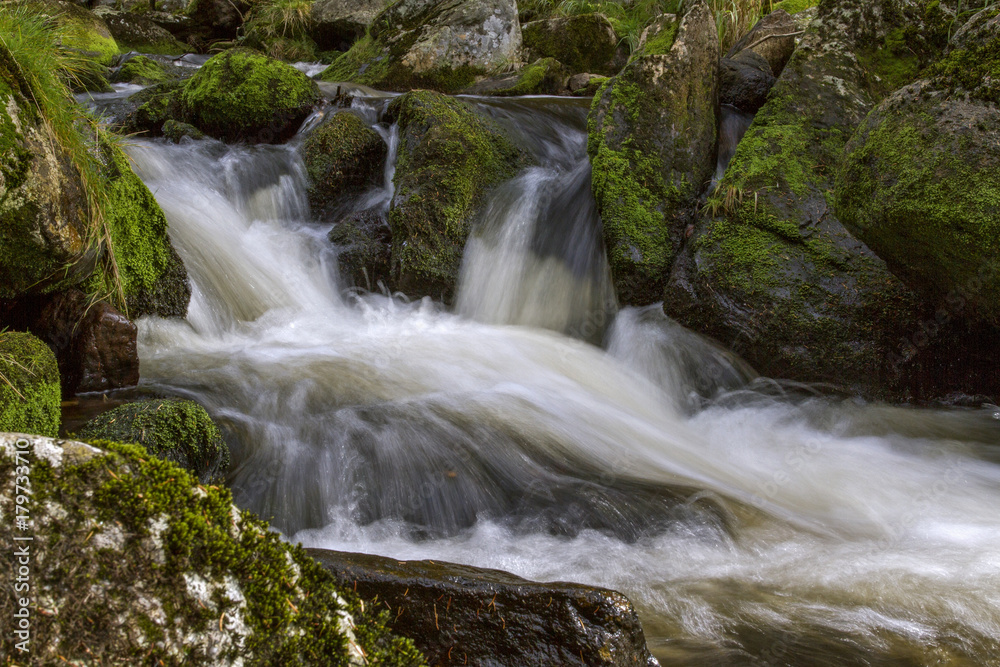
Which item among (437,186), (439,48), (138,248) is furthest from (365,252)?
(439,48)

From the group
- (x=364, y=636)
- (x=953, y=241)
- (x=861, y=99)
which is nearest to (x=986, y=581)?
(x=953, y=241)

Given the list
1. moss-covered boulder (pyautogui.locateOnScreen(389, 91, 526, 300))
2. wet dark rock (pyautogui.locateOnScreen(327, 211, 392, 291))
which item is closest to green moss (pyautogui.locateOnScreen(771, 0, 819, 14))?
moss-covered boulder (pyautogui.locateOnScreen(389, 91, 526, 300))

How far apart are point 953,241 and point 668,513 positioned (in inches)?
88.0

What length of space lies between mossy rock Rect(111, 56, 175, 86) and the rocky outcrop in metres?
10.7

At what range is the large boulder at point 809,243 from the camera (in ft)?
16.1

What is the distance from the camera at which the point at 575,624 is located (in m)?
1.95

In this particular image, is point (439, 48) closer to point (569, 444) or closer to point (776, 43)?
point (776, 43)

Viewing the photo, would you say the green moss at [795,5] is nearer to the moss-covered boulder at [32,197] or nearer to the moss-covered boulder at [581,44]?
the moss-covered boulder at [581,44]

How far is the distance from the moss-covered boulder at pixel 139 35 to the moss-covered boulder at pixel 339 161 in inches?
A: 353

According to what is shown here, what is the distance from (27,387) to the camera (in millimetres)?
3020

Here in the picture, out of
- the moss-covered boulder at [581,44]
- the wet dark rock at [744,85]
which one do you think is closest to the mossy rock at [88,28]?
the moss-covered boulder at [581,44]

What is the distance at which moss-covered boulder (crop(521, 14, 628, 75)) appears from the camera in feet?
37.6

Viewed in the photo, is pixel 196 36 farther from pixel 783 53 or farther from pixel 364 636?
pixel 364 636

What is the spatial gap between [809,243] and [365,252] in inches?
164
